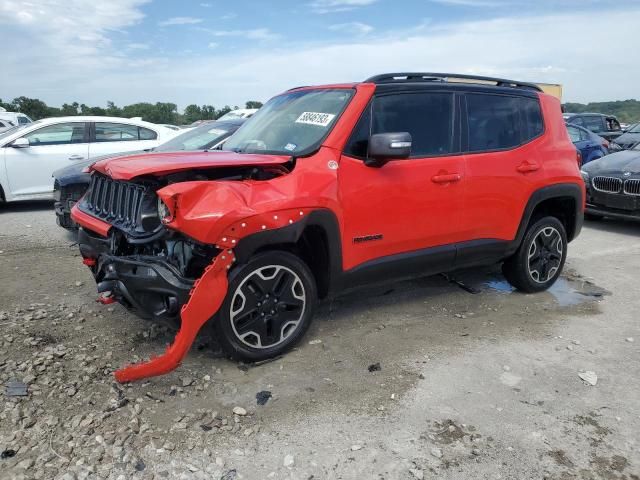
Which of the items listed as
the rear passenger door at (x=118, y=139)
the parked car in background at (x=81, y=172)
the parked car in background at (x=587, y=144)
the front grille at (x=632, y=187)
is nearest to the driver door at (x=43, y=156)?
the rear passenger door at (x=118, y=139)

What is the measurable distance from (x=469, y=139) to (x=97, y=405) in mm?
3287

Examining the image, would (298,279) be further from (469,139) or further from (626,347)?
(626,347)

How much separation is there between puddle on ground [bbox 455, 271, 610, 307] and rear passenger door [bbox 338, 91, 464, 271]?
3.65 ft

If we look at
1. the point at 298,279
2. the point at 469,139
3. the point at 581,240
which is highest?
the point at 469,139

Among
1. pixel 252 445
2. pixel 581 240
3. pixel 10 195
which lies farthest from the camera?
pixel 10 195

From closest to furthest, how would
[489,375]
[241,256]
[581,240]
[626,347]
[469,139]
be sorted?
[241,256] → [489,375] → [626,347] → [469,139] → [581,240]

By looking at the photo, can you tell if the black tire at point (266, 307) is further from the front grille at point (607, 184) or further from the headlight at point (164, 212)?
the front grille at point (607, 184)

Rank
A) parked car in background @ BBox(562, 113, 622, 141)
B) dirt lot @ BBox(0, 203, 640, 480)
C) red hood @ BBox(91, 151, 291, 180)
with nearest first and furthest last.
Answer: dirt lot @ BBox(0, 203, 640, 480), red hood @ BBox(91, 151, 291, 180), parked car in background @ BBox(562, 113, 622, 141)

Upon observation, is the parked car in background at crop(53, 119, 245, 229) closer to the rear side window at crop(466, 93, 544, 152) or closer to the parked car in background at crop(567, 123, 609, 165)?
the rear side window at crop(466, 93, 544, 152)

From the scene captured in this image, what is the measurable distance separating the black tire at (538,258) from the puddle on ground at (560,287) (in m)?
0.15

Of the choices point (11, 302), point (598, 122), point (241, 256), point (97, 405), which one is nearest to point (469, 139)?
point (241, 256)

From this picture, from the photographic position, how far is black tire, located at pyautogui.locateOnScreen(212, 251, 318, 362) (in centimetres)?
341

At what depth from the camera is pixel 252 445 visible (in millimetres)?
2814

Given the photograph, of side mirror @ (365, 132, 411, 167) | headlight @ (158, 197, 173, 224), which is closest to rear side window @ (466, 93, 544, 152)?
side mirror @ (365, 132, 411, 167)
